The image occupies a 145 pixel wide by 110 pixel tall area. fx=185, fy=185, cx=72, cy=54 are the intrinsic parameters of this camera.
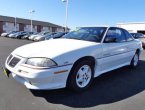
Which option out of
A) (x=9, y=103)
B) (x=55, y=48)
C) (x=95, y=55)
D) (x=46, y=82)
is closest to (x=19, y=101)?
(x=9, y=103)

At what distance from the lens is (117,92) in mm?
4383

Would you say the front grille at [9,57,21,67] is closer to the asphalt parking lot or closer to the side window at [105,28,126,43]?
the asphalt parking lot

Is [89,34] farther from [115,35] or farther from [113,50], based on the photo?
[115,35]

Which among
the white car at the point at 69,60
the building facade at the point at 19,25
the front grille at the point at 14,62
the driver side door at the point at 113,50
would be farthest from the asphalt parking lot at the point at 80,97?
the building facade at the point at 19,25

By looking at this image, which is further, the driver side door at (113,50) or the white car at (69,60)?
the driver side door at (113,50)

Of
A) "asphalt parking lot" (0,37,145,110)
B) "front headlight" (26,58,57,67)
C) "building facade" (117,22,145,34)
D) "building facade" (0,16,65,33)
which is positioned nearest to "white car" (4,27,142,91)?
"front headlight" (26,58,57,67)

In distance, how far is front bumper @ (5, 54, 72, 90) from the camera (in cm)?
353

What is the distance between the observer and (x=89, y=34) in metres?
5.21

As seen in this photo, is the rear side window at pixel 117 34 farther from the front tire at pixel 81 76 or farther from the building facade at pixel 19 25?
the building facade at pixel 19 25

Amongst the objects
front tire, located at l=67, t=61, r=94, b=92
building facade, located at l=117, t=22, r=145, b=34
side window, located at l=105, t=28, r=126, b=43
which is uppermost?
building facade, located at l=117, t=22, r=145, b=34

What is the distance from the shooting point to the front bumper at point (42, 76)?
353 centimetres

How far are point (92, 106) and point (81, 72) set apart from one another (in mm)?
909

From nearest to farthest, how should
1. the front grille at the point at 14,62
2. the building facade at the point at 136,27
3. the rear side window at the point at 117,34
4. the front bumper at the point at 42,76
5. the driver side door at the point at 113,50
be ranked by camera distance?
the front bumper at the point at 42,76, the front grille at the point at 14,62, the driver side door at the point at 113,50, the rear side window at the point at 117,34, the building facade at the point at 136,27

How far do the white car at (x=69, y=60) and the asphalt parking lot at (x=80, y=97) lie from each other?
30 centimetres
